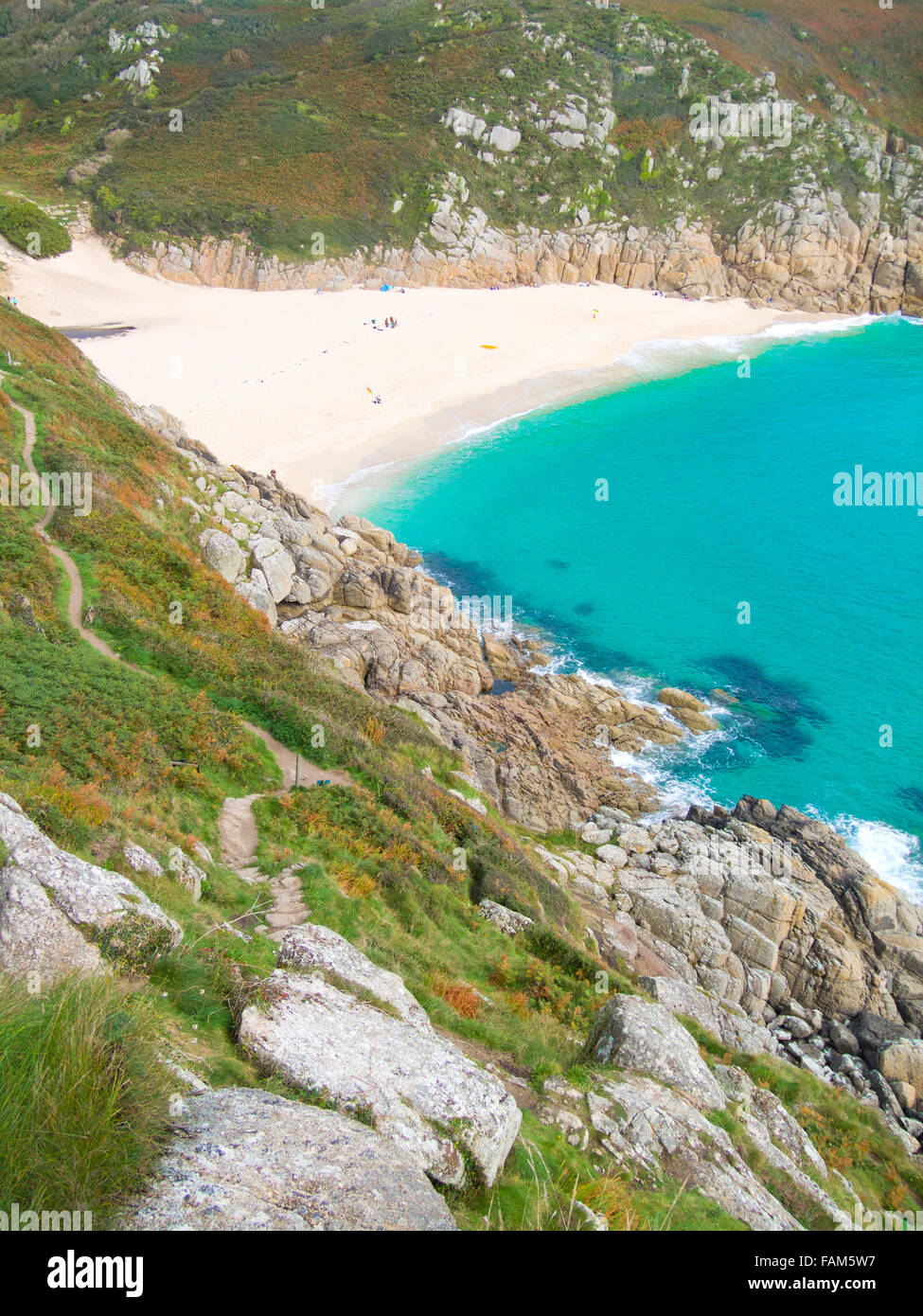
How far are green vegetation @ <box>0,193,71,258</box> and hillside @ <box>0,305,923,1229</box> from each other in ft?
158

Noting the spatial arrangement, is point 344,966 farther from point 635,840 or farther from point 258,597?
point 258,597

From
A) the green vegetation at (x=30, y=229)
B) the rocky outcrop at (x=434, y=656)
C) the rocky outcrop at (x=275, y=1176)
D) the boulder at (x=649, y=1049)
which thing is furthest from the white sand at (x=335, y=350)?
the rocky outcrop at (x=275, y=1176)

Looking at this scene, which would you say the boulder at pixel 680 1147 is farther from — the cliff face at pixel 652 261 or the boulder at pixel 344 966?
the cliff face at pixel 652 261

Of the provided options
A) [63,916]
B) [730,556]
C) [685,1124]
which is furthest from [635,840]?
[730,556]

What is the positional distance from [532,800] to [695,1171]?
16.4m

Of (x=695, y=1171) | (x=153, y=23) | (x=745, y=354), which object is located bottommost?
(x=695, y=1171)

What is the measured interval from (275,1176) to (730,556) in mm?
44651

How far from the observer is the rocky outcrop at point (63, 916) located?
303 inches

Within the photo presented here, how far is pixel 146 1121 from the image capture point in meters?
5.42

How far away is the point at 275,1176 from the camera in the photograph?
5.93m

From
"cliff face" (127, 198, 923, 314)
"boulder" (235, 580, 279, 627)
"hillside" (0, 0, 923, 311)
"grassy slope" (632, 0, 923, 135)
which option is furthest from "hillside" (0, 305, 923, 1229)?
"grassy slope" (632, 0, 923, 135)

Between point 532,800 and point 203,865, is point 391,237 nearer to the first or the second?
point 532,800

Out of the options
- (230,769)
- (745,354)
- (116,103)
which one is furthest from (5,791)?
(116,103)

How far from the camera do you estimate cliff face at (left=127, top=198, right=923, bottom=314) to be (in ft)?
245
